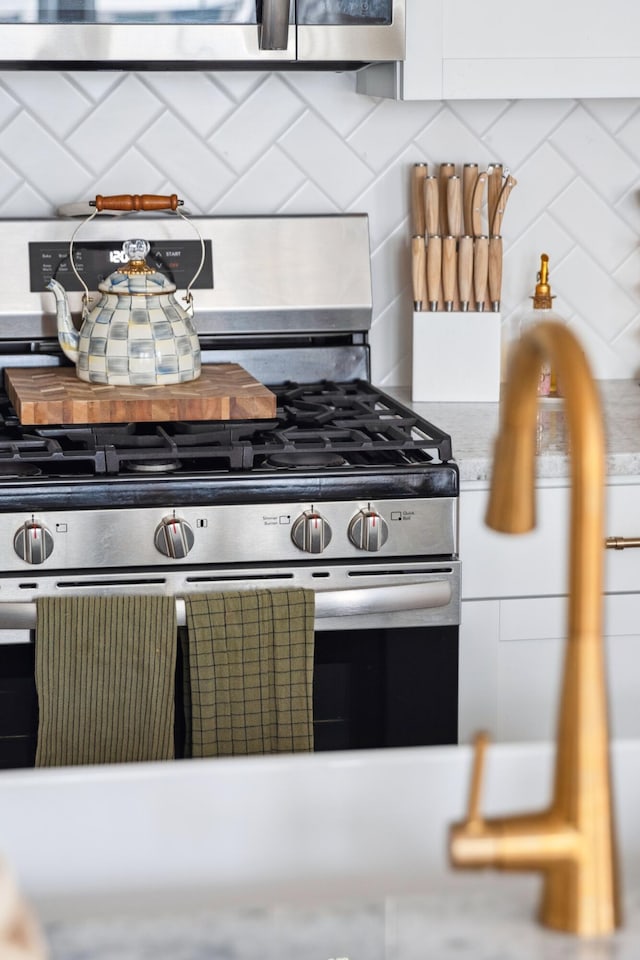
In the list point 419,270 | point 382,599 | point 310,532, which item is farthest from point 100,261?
point 382,599

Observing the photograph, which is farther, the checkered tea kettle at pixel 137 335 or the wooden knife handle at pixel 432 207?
the wooden knife handle at pixel 432 207

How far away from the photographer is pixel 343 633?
1919 mm

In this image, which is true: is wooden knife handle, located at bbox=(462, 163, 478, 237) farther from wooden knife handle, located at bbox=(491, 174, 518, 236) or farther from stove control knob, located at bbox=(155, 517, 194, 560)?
stove control knob, located at bbox=(155, 517, 194, 560)

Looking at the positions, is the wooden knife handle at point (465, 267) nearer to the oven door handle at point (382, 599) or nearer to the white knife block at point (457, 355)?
the white knife block at point (457, 355)

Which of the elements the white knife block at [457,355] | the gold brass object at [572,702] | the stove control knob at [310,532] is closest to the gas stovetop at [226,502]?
the stove control knob at [310,532]


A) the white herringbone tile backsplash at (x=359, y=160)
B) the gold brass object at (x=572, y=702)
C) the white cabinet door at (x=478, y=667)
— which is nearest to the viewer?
the gold brass object at (x=572, y=702)

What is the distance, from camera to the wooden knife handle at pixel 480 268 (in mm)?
2352

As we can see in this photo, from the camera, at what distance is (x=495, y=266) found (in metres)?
2.37

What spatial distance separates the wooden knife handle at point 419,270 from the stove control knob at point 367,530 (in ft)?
2.18

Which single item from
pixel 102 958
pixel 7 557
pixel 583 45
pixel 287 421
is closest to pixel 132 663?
pixel 7 557

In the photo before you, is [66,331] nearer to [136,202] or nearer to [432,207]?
[136,202]

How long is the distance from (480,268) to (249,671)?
3.12 feet

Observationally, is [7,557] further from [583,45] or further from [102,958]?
[583,45]

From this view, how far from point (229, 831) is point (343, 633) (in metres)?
1.00
